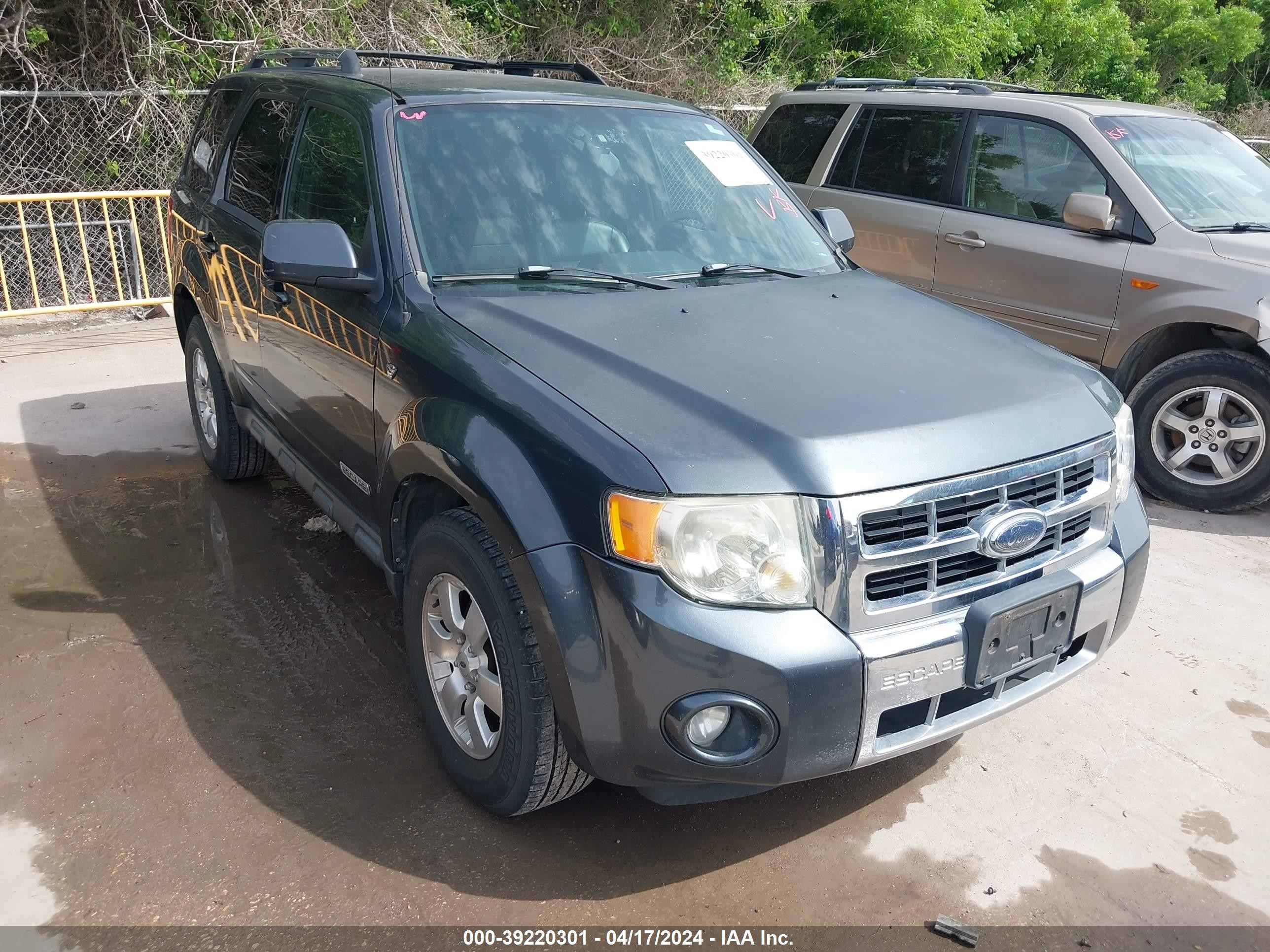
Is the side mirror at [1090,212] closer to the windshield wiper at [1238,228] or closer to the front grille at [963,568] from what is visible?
the windshield wiper at [1238,228]

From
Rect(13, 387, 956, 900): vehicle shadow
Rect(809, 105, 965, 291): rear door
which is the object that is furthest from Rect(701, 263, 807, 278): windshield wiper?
Rect(809, 105, 965, 291): rear door

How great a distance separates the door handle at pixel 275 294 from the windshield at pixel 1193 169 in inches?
171

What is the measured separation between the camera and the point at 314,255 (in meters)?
3.11

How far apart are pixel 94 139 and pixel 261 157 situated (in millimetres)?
6389

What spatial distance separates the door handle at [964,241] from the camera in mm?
5977

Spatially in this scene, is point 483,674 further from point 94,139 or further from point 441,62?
point 94,139

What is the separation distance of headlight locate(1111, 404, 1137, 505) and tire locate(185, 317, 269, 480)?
3742 mm

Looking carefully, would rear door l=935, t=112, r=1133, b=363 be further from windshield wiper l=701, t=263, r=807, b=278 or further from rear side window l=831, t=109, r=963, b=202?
windshield wiper l=701, t=263, r=807, b=278

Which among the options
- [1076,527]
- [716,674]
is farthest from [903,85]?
[716,674]

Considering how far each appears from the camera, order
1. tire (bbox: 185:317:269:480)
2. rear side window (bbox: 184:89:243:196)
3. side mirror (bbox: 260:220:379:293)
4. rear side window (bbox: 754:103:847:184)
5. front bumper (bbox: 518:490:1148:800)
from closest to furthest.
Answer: front bumper (bbox: 518:490:1148:800)
side mirror (bbox: 260:220:379:293)
rear side window (bbox: 184:89:243:196)
tire (bbox: 185:317:269:480)
rear side window (bbox: 754:103:847:184)

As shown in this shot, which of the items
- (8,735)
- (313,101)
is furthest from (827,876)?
(313,101)

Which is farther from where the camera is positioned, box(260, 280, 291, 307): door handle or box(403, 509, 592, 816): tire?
box(260, 280, 291, 307): door handle

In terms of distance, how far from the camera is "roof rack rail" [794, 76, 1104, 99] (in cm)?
654

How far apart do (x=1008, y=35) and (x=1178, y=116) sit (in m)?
10.8
